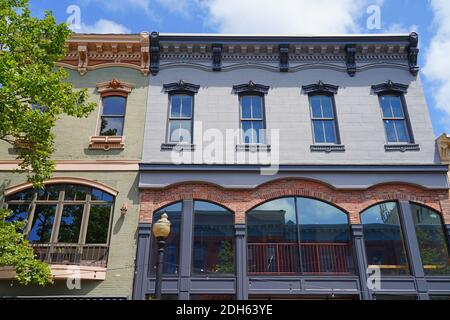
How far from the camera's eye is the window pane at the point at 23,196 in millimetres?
12242

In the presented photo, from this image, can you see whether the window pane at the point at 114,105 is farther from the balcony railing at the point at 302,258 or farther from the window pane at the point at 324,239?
the window pane at the point at 324,239

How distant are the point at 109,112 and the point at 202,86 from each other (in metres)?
3.65

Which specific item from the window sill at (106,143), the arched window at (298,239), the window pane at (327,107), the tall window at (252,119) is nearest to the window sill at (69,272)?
the window sill at (106,143)

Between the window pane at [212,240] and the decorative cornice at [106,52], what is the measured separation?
6.15 m

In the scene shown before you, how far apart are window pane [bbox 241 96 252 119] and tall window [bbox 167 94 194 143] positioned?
6.41ft

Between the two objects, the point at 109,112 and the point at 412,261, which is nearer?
the point at 412,261

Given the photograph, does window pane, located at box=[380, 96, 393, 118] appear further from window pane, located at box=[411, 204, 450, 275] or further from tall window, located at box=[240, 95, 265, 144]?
tall window, located at box=[240, 95, 265, 144]

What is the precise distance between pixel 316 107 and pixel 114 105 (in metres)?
7.68

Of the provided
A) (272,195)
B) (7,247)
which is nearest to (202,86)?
(272,195)

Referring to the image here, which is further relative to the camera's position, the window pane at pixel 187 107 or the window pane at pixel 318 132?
the window pane at pixel 187 107

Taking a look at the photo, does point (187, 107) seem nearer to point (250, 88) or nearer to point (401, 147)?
point (250, 88)

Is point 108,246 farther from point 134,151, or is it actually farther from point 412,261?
point 412,261

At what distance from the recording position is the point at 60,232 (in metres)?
11.8

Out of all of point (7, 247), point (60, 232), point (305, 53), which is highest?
point (305, 53)
